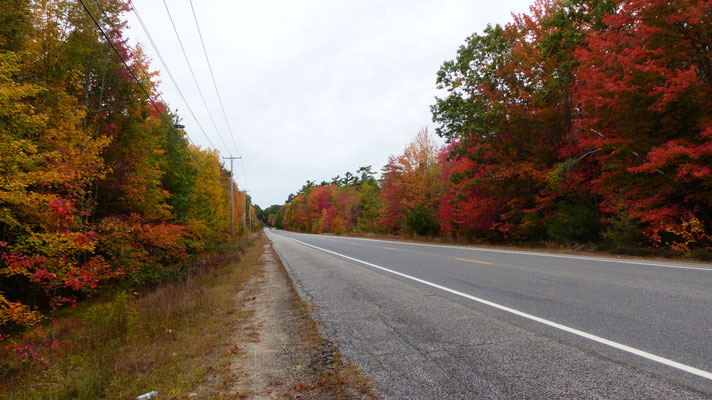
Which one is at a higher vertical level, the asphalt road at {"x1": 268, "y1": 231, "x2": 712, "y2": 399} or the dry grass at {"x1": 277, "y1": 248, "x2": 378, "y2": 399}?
the asphalt road at {"x1": 268, "y1": 231, "x2": 712, "y2": 399}

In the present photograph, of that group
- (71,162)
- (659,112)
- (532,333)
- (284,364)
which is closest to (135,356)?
(284,364)

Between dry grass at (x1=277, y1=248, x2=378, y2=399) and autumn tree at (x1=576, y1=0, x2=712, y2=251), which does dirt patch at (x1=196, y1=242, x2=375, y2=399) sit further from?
autumn tree at (x1=576, y1=0, x2=712, y2=251)

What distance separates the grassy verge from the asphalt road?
5.51ft

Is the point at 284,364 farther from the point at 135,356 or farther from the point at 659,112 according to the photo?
the point at 659,112

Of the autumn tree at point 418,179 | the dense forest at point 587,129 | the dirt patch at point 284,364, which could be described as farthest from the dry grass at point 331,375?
the autumn tree at point 418,179

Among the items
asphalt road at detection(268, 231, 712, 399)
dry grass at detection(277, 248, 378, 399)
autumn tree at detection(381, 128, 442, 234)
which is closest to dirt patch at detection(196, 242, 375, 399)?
dry grass at detection(277, 248, 378, 399)

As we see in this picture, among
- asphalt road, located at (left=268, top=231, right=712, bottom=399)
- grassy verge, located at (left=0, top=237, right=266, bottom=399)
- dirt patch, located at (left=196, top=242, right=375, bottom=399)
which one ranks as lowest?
grassy verge, located at (left=0, top=237, right=266, bottom=399)

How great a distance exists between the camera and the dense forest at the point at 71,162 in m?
7.12

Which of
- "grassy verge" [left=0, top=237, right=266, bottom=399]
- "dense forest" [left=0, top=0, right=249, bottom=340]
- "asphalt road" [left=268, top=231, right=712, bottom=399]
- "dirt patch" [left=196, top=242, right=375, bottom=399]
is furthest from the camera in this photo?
"dense forest" [left=0, top=0, right=249, bottom=340]

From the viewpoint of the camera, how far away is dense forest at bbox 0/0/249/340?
280 inches

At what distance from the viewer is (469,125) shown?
18406 mm

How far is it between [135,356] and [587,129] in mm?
16093

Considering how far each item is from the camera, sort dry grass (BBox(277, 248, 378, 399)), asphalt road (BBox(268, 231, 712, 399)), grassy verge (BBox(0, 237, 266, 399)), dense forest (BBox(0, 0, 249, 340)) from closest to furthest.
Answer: asphalt road (BBox(268, 231, 712, 399)) < dry grass (BBox(277, 248, 378, 399)) < grassy verge (BBox(0, 237, 266, 399)) < dense forest (BBox(0, 0, 249, 340))

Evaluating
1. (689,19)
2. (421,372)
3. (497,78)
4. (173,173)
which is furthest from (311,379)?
(173,173)
